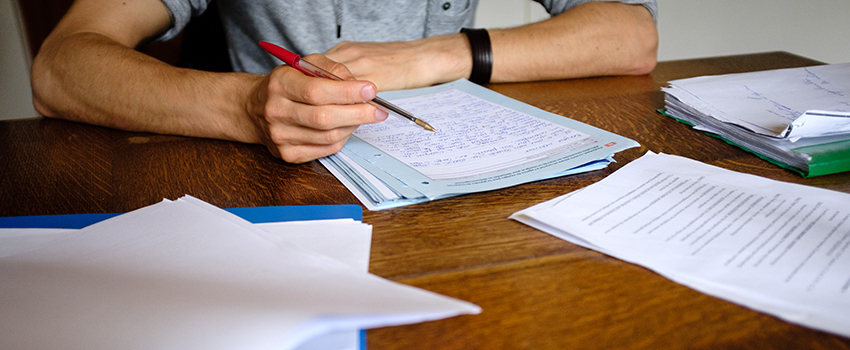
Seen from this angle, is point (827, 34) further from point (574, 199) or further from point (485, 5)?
point (574, 199)

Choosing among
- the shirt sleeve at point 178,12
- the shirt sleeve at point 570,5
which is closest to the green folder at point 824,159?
the shirt sleeve at point 570,5

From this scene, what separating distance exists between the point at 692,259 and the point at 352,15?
1039mm

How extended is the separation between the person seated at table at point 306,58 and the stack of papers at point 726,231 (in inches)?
10.8

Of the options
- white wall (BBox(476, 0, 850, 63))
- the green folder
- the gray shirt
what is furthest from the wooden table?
white wall (BBox(476, 0, 850, 63))

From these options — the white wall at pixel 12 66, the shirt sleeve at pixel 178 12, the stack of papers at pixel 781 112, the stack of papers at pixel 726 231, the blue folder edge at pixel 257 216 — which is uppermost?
the shirt sleeve at pixel 178 12

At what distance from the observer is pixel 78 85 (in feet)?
2.67

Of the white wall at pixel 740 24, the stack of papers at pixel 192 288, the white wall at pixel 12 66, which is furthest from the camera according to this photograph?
the white wall at pixel 740 24

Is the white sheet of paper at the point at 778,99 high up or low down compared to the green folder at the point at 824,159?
up

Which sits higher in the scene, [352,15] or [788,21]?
[352,15]

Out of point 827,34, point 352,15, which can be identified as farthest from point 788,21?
point 352,15

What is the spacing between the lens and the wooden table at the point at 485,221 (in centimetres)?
33

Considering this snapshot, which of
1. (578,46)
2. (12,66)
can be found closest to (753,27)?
(578,46)

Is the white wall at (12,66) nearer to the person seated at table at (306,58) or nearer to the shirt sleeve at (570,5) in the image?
the person seated at table at (306,58)

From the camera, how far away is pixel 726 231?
431 millimetres
